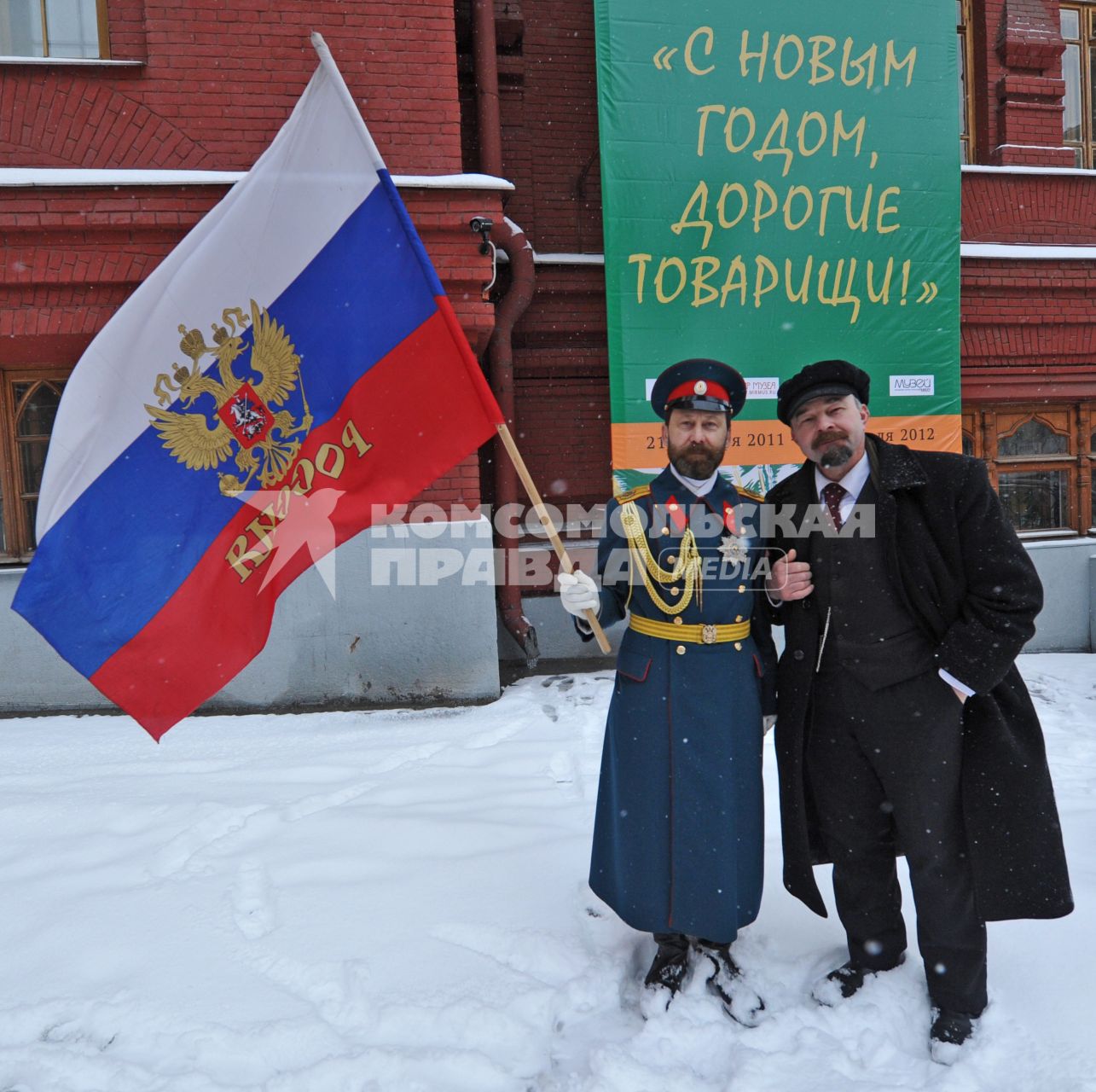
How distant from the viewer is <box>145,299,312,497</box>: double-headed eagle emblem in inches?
87.2

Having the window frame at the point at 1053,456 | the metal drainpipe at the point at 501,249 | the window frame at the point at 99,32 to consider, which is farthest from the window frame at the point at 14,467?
the window frame at the point at 1053,456

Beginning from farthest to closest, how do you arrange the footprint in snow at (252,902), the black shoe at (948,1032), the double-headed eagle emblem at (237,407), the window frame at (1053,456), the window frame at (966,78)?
the window frame at (1053,456) → the window frame at (966,78) → the footprint in snow at (252,902) → the double-headed eagle emblem at (237,407) → the black shoe at (948,1032)

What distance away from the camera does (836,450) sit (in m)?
2.00

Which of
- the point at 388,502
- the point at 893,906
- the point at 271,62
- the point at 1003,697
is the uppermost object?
the point at 271,62

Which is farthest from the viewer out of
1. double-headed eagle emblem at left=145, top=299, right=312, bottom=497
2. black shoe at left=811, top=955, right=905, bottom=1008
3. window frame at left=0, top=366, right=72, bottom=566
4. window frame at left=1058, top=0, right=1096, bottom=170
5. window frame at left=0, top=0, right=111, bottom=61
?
window frame at left=1058, top=0, right=1096, bottom=170

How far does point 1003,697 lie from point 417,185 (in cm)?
429

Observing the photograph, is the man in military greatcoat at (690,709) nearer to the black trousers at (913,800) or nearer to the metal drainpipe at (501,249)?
the black trousers at (913,800)

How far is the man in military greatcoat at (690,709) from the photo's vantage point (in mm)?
2098

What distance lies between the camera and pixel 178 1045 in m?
1.98

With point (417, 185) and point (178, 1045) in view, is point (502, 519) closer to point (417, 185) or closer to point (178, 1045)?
Answer: point (417, 185)

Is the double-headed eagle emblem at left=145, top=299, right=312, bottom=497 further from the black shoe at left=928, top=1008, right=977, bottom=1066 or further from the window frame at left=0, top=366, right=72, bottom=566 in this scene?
the window frame at left=0, top=366, right=72, bottom=566

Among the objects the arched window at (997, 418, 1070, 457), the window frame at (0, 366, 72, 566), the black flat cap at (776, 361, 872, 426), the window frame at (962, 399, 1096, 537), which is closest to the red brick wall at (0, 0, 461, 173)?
the window frame at (0, 366, 72, 566)

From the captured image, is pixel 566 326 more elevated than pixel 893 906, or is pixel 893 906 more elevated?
pixel 566 326

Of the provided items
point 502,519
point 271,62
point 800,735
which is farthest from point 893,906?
point 271,62
